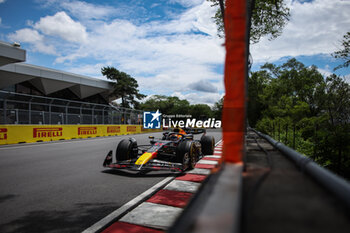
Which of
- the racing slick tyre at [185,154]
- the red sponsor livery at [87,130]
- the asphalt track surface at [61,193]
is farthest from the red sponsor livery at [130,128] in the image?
the racing slick tyre at [185,154]

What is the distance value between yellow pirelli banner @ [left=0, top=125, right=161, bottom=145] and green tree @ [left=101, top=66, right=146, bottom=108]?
22.0 m

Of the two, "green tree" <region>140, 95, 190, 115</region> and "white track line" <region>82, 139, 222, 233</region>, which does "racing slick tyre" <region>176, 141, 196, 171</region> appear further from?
"green tree" <region>140, 95, 190, 115</region>

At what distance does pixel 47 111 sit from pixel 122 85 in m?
27.2

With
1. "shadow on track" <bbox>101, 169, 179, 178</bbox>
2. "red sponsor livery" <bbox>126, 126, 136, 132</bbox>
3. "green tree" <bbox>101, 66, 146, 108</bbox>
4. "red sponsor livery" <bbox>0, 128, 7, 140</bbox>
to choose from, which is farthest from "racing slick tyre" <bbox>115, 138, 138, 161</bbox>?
"green tree" <bbox>101, 66, 146, 108</bbox>

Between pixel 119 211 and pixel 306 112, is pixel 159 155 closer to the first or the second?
pixel 119 211

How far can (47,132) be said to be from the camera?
14.4 metres

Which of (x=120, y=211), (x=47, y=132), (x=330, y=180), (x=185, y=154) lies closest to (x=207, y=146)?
(x=185, y=154)

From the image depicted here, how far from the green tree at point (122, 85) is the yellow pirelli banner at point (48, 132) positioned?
22.0m

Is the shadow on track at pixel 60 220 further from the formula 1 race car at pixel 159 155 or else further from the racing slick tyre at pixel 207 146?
the racing slick tyre at pixel 207 146

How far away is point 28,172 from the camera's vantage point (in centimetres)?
572

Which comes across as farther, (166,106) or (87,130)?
A: (166,106)

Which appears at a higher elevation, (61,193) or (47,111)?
(47,111)

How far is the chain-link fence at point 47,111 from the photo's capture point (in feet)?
42.2

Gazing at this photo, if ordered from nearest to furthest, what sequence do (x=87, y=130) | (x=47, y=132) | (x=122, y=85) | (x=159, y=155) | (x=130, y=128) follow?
(x=159, y=155), (x=47, y=132), (x=87, y=130), (x=130, y=128), (x=122, y=85)
